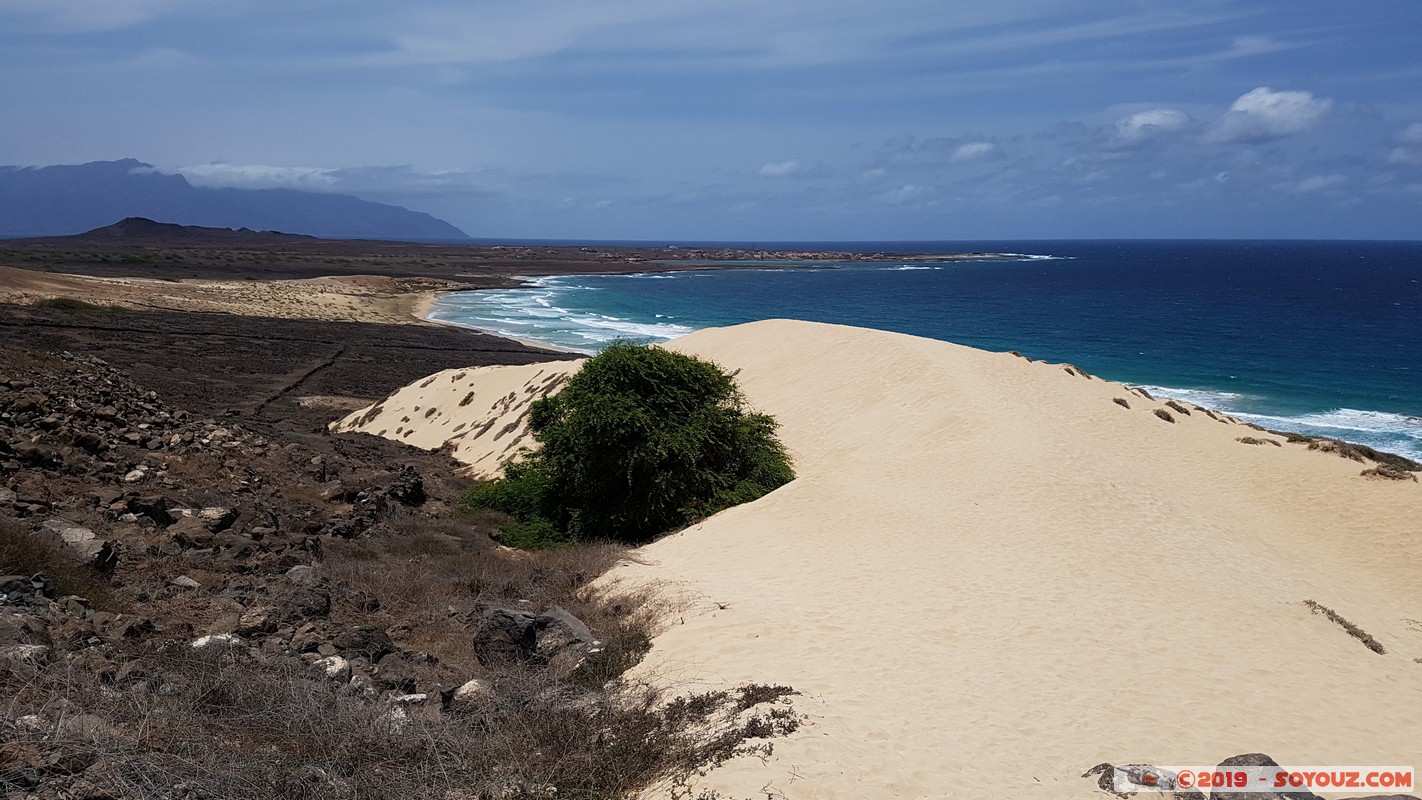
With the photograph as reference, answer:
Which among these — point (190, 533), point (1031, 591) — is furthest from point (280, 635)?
point (1031, 591)

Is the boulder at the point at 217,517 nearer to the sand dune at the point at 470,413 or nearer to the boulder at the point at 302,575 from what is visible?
the boulder at the point at 302,575

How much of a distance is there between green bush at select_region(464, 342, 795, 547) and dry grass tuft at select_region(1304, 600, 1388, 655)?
893 centimetres

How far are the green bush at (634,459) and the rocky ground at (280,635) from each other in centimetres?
184

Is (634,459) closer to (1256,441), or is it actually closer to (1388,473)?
(1256,441)

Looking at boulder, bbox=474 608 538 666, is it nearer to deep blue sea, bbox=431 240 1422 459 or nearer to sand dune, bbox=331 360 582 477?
sand dune, bbox=331 360 582 477

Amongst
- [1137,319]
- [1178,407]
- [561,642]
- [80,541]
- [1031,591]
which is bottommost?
[1031,591]

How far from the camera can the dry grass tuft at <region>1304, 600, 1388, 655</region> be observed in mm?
11289

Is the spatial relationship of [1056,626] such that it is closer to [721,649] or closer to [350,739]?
[721,649]

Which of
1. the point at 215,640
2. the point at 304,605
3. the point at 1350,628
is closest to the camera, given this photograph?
the point at 215,640

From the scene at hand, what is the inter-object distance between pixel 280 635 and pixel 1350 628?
41.9 feet

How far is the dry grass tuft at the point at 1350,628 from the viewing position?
11.3 metres

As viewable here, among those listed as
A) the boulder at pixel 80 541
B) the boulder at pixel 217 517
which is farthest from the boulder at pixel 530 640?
the boulder at pixel 217 517

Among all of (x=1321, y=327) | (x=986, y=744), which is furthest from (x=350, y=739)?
(x=1321, y=327)

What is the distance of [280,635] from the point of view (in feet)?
27.2
